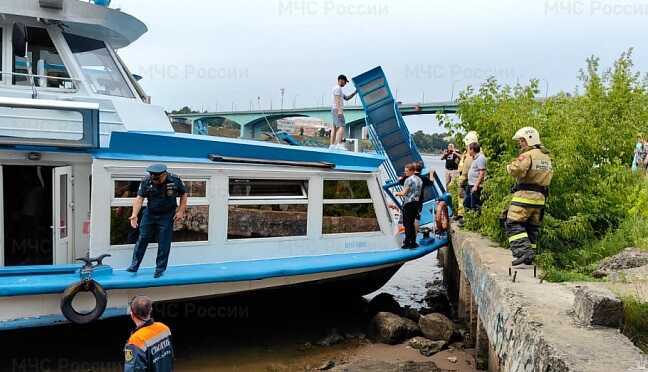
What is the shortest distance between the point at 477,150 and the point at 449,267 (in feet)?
11.2

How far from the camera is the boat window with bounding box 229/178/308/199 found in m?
6.46

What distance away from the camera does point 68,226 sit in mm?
5867

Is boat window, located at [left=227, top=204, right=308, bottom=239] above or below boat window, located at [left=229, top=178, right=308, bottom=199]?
below

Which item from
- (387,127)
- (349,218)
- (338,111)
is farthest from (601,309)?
(387,127)

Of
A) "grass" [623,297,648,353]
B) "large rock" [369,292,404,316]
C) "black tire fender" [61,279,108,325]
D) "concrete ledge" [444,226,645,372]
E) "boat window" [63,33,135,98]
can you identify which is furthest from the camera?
"large rock" [369,292,404,316]

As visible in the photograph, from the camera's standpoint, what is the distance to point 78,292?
5273mm

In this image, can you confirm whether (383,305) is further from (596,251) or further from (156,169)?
(156,169)

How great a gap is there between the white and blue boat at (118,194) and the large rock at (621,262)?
103 inches

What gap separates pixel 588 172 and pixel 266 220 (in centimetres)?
385

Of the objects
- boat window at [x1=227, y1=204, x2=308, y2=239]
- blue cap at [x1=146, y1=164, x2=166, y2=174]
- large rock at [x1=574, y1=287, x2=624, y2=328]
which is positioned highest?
blue cap at [x1=146, y1=164, x2=166, y2=174]

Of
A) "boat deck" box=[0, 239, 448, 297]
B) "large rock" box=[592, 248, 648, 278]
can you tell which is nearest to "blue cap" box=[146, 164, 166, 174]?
"boat deck" box=[0, 239, 448, 297]

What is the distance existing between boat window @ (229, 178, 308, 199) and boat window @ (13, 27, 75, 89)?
2.23 meters

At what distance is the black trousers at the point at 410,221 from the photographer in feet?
25.3

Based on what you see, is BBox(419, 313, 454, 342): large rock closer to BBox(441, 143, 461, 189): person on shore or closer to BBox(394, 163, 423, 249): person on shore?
BBox(394, 163, 423, 249): person on shore
